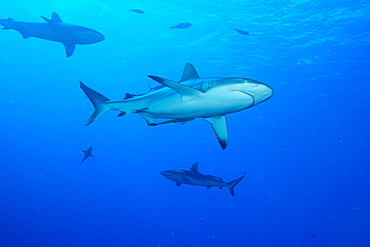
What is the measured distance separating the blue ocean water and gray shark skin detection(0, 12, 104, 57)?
1292cm

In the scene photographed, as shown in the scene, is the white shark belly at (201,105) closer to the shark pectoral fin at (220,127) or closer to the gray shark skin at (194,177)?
the shark pectoral fin at (220,127)

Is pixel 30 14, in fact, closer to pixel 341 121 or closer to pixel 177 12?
pixel 177 12

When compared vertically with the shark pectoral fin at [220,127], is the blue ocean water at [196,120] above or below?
below

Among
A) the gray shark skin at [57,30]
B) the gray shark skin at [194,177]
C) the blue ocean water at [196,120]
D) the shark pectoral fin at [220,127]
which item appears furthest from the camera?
the blue ocean water at [196,120]

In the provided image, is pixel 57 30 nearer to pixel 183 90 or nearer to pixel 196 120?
pixel 183 90

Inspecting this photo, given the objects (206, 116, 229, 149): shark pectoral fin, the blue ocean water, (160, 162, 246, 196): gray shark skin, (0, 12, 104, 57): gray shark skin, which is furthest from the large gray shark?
the blue ocean water

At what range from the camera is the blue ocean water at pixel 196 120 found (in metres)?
21.9

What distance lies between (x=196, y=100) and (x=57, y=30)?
6750 mm

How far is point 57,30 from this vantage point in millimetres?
8398

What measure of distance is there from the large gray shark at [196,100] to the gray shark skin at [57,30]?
4.11 meters

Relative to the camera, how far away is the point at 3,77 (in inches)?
1837

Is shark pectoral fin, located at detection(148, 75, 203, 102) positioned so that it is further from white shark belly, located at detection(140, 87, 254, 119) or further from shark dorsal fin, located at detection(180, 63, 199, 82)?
shark dorsal fin, located at detection(180, 63, 199, 82)

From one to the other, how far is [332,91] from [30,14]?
3280 cm

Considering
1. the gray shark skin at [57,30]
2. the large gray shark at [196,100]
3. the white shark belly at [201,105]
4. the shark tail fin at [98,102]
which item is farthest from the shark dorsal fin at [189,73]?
the gray shark skin at [57,30]
